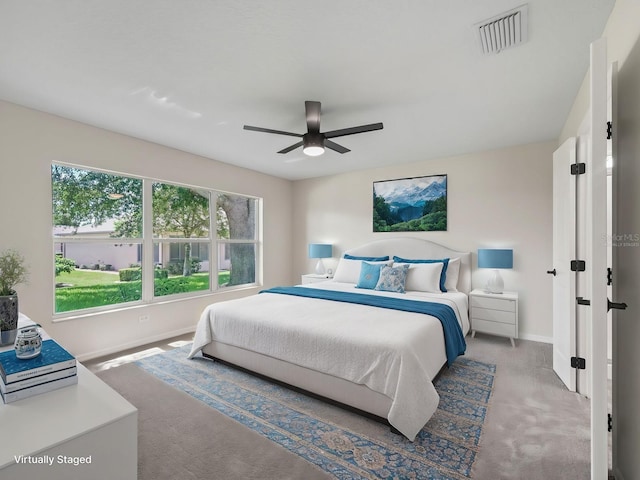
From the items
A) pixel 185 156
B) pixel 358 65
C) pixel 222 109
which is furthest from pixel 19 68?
pixel 358 65

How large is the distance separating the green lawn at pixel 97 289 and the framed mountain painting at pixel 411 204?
334 centimetres

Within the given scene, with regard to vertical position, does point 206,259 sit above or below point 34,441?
above

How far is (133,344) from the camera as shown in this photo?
3672mm

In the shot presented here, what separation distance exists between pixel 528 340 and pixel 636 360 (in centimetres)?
296

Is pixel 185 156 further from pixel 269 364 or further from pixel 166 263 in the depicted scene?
pixel 269 364

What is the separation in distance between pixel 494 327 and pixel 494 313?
0.57 ft

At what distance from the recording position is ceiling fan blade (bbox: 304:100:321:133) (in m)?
2.51

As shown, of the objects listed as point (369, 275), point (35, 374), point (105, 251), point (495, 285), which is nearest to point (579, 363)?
point (495, 285)

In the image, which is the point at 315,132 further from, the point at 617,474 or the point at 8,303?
the point at 617,474

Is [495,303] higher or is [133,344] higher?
[495,303]

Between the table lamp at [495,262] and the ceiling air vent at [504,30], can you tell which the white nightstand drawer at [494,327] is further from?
the ceiling air vent at [504,30]

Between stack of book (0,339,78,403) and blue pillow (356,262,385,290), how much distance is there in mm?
3296

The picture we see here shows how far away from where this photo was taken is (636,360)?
4.45 ft

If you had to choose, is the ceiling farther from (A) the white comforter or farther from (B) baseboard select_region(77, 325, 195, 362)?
(B) baseboard select_region(77, 325, 195, 362)
